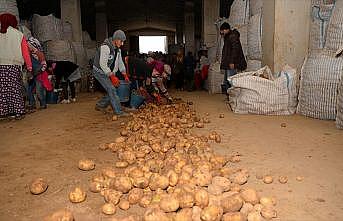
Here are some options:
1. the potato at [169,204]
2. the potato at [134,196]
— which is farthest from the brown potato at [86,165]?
the potato at [169,204]

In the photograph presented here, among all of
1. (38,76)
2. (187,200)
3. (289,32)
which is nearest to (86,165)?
(187,200)

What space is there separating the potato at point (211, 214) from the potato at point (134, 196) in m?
0.45

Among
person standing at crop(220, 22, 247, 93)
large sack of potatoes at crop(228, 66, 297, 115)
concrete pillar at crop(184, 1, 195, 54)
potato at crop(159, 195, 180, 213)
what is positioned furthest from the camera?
concrete pillar at crop(184, 1, 195, 54)

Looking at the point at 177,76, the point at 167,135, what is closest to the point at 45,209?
the point at 167,135

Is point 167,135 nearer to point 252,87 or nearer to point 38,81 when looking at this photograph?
point 252,87

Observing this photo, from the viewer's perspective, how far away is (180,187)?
6.59 ft

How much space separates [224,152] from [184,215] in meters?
1.48

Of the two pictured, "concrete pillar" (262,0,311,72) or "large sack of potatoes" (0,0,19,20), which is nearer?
"concrete pillar" (262,0,311,72)

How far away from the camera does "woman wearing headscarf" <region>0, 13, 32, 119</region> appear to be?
4.89 metres

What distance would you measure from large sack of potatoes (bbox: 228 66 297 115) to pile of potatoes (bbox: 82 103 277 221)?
1.98m

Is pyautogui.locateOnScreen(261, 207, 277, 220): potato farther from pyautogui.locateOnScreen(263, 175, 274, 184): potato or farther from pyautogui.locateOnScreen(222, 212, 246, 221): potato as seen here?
pyautogui.locateOnScreen(263, 175, 274, 184): potato

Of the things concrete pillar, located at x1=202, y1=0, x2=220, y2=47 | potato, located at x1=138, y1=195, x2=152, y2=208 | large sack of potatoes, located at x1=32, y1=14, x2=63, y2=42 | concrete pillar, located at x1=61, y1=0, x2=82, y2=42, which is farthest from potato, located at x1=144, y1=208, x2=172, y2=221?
concrete pillar, located at x1=202, y1=0, x2=220, y2=47

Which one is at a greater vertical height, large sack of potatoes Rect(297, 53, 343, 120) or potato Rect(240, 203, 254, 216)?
large sack of potatoes Rect(297, 53, 343, 120)

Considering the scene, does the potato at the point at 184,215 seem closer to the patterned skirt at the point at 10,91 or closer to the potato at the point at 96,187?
the potato at the point at 96,187
